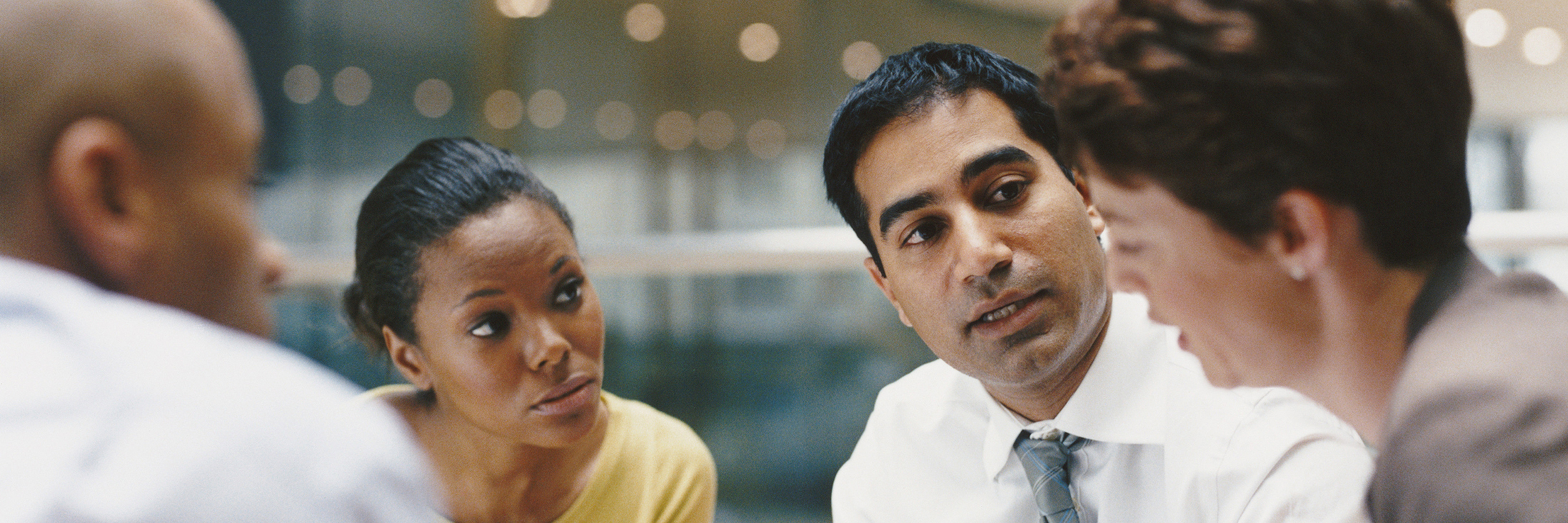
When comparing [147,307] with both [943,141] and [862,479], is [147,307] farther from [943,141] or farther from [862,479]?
[862,479]

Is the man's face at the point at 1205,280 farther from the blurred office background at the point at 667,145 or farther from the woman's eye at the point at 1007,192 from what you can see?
the blurred office background at the point at 667,145

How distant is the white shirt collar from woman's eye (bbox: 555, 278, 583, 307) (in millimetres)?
716

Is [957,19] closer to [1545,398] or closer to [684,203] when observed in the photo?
[684,203]

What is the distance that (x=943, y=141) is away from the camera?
1438 millimetres

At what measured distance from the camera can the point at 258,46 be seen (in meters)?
3.38

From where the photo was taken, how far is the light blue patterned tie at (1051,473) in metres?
1.46

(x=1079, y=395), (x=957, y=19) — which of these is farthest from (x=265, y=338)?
(x=957, y=19)

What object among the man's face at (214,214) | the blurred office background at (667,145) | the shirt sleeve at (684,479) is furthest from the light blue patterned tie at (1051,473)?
the blurred office background at (667,145)

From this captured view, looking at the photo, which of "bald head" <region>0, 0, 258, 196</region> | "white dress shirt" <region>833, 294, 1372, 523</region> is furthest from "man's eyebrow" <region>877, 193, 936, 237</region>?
"bald head" <region>0, 0, 258, 196</region>

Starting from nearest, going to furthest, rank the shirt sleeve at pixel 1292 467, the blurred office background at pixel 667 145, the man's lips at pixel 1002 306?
the shirt sleeve at pixel 1292 467
the man's lips at pixel 1002 306
the blurred office background at pixel 667 145

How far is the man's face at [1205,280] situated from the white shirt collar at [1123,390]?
1.59ft

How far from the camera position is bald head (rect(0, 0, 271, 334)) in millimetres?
834

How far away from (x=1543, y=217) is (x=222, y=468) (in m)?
2.63

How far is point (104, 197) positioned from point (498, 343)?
0.65m
